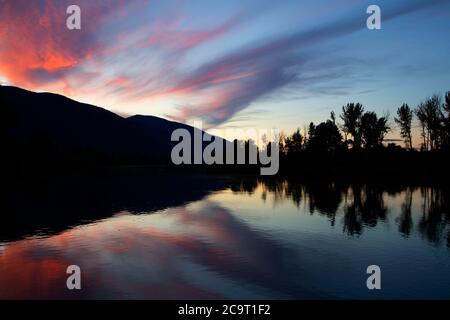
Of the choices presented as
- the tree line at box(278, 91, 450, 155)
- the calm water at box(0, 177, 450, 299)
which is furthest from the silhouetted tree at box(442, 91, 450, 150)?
the calm water at box(0, 177, 450, 299)

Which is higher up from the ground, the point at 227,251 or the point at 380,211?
the point at 380,211

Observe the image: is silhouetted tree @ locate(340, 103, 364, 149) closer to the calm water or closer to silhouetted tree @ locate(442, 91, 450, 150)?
silhouetted tree @ locate(442, 91, 450, 150)

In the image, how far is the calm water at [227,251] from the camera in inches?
489

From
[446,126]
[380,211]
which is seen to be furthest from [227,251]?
[446,126]

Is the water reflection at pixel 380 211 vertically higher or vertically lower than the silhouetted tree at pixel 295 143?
lower

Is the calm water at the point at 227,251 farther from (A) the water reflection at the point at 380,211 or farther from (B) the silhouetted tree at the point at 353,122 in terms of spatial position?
(B) the silhouetted tree at the point at 353,122

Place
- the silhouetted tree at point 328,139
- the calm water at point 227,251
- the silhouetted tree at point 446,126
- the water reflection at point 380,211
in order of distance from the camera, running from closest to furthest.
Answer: the calm water at point 227,251, the water reflection at point 380,211, the silhouetted tree at point 446,126, the silhouetted tree at point 328,139

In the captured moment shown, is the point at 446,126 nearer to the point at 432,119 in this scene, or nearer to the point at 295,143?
the point at 432,119

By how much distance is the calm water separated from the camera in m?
12.4

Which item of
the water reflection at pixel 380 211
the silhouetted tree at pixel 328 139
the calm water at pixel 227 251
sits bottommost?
the calm water at pixel 227 251

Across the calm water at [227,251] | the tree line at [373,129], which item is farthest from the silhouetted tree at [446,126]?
the calm water at [227,251]

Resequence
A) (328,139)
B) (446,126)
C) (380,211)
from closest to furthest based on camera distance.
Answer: (380,211), (446,126), (328,139)

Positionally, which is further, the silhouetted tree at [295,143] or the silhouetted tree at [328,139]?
the silhouetted tree at [295,143]

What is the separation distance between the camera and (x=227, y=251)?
1772 cm
